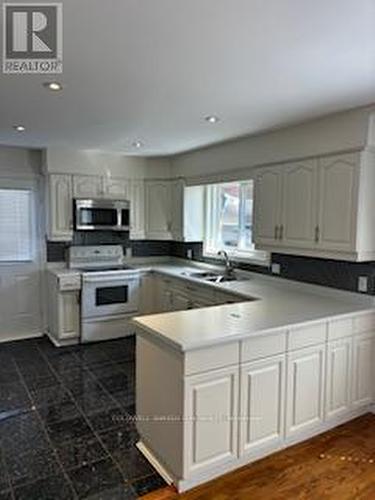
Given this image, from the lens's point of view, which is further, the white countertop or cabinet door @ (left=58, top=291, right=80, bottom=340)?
cabinet door @ (left=58, top=291, right=80, bottom=340)

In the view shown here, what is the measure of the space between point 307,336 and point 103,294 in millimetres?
2861

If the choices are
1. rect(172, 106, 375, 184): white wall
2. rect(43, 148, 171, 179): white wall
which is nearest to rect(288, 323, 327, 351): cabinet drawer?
rect(172, 106, 375, 184): white wall

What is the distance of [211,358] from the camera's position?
2.22 meters

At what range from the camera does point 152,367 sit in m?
2.45

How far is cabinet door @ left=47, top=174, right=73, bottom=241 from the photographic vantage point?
15.6 ft

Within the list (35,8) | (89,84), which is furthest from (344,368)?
(35,8)

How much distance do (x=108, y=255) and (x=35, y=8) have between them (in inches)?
156

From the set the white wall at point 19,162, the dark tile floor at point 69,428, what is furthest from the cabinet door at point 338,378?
the white wall at point 19,162

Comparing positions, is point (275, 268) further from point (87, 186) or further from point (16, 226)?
point (16, 226)

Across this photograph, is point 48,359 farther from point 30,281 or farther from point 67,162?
point 67,162

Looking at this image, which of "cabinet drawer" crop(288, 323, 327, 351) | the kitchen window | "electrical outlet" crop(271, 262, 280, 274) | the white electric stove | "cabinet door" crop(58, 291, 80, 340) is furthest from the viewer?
the white electric stove

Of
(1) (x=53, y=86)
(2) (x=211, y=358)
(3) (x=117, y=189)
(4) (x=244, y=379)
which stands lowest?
(4) (x=244, y=379)

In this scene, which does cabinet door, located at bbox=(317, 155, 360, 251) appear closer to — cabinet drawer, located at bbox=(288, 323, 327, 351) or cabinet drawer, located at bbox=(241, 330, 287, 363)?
cabinet drawer, located at bbox=(288, 323, 327, 351)

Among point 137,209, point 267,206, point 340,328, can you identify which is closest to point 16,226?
point 137,209
